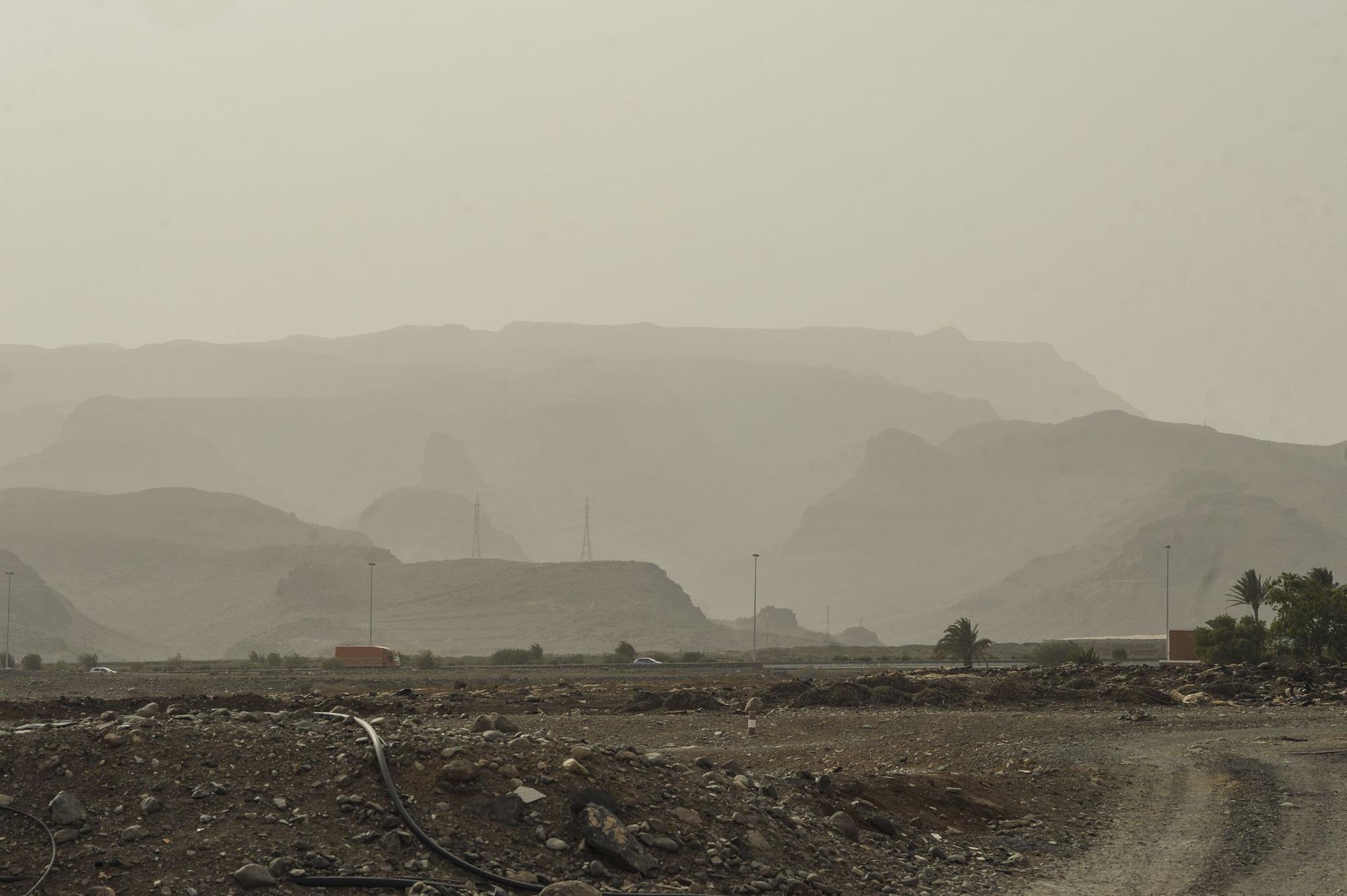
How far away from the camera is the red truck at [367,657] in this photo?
81562 mm

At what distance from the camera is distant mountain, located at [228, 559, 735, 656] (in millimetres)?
156125

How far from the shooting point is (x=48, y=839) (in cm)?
1168

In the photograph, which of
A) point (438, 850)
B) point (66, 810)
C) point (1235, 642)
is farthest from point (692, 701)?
point (1235, 642)

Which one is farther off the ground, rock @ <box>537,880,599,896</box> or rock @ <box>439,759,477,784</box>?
rock @ <box>439,759,477,784</box>

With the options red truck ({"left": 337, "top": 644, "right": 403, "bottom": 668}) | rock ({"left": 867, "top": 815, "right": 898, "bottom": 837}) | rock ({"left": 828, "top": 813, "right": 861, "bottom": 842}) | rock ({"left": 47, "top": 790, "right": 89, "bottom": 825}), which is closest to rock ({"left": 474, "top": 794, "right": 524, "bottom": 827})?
rock ({"left": 47, "top": 790, "right": 89, "bottom": 825})

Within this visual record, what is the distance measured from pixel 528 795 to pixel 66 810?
4.37 m

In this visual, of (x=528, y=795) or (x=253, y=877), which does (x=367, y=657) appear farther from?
(x=253, y=877)

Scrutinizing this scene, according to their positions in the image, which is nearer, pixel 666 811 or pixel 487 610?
pixel 666 811

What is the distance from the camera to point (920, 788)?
693 inches

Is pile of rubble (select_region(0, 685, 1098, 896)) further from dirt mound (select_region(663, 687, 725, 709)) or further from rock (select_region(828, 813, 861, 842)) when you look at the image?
dirt mound (select_region(663, 687, 725, 709))

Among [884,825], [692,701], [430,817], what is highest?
[430,817]

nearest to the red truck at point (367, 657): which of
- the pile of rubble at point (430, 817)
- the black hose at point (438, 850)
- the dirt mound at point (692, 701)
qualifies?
the dirt mound at point (692, 701)

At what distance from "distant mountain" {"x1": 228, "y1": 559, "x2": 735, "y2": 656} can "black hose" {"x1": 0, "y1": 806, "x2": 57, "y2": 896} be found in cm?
13576

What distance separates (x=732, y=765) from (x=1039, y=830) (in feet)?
13.4
